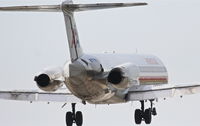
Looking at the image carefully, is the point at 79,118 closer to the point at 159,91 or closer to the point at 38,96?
the point at 38,96

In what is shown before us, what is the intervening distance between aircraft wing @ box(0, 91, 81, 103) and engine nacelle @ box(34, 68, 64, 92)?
676 cm

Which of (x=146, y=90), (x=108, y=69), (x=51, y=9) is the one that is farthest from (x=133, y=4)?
(x=146, y=90)

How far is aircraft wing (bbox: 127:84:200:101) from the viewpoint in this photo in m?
60.3

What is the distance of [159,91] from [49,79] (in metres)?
9.29

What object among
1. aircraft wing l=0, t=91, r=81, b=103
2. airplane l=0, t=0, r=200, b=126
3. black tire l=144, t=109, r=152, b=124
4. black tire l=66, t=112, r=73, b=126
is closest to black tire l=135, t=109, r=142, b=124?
airplane l=0, t=0, r=200, b=126

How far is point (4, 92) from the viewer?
2484 inches

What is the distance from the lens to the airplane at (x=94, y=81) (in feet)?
179

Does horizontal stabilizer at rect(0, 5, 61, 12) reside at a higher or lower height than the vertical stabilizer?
higher

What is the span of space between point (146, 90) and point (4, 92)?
9.46 metres

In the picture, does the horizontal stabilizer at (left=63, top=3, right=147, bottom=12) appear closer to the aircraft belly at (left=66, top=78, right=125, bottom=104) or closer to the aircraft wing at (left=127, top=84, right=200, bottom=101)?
the aircraft belly at (left=66, top=78, right=125, bottom=104)

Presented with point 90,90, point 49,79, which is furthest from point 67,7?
point 90,90

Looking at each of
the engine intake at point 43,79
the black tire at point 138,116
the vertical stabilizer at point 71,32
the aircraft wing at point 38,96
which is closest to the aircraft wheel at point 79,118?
the aircraft wing at point 38,96

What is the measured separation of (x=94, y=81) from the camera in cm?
5694

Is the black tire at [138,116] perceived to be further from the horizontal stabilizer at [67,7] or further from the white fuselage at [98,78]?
the horizontal stabilizer at [67,7]
